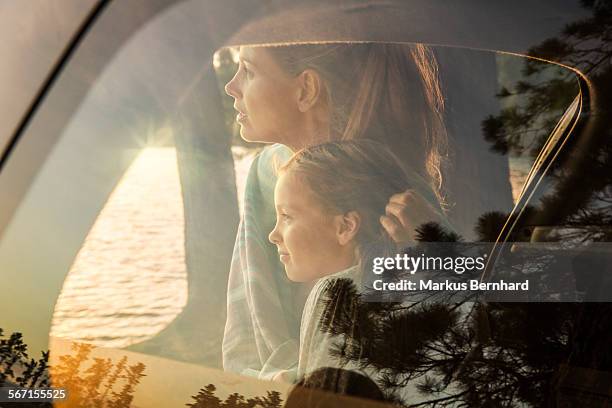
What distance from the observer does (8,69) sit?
64.3 inches

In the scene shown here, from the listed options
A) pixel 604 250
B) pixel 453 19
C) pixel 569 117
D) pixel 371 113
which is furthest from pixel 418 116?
pixel 604 250

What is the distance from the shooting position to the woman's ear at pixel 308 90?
1.56 m

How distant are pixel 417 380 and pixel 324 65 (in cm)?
67

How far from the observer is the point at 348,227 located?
152cm

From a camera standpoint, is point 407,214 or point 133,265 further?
point 133,265

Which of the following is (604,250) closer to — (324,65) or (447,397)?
(447,397)

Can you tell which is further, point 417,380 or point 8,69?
point 8,69

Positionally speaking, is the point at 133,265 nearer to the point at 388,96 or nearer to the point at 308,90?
the point at 308,90

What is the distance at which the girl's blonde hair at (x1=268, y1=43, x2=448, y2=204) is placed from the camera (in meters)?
1.53

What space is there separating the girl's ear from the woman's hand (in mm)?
51

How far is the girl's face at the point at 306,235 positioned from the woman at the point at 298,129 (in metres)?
0.02

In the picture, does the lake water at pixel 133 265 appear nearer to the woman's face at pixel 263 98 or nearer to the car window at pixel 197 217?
the car window at pixel 197 217

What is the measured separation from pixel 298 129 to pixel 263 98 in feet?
0.34

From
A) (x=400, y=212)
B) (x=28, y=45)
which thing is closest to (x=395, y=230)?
(x=400, y=212)
